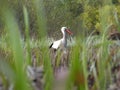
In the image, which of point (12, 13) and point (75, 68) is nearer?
point (12, 13)

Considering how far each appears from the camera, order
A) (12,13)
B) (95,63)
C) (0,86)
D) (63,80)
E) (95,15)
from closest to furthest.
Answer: (12,13) → (63,80) → (0,86) → (95,63) → (95,15)

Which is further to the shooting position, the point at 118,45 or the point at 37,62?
the point at 118,45

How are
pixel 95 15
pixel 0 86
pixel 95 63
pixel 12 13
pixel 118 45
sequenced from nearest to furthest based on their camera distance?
pixel 12 13 < pixel 0 86 < pixel 95 63 < pixel 118 45 < pixel 95 15

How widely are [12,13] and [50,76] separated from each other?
0.24 meters

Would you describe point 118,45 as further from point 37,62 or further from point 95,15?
point 95,15

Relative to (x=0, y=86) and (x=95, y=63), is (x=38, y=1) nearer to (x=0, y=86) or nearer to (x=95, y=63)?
(x=0, y=86)

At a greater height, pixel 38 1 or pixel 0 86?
pixel 38 1

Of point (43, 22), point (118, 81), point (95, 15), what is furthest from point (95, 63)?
point (95, 15)

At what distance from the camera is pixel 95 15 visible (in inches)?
643

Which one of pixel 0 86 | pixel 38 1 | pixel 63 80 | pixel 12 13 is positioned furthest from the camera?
pixel 0 86

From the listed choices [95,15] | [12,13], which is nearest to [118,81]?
[12,13]

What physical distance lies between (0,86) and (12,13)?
1.22ft

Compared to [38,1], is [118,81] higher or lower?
lower

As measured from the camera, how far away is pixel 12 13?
19.0 inches
